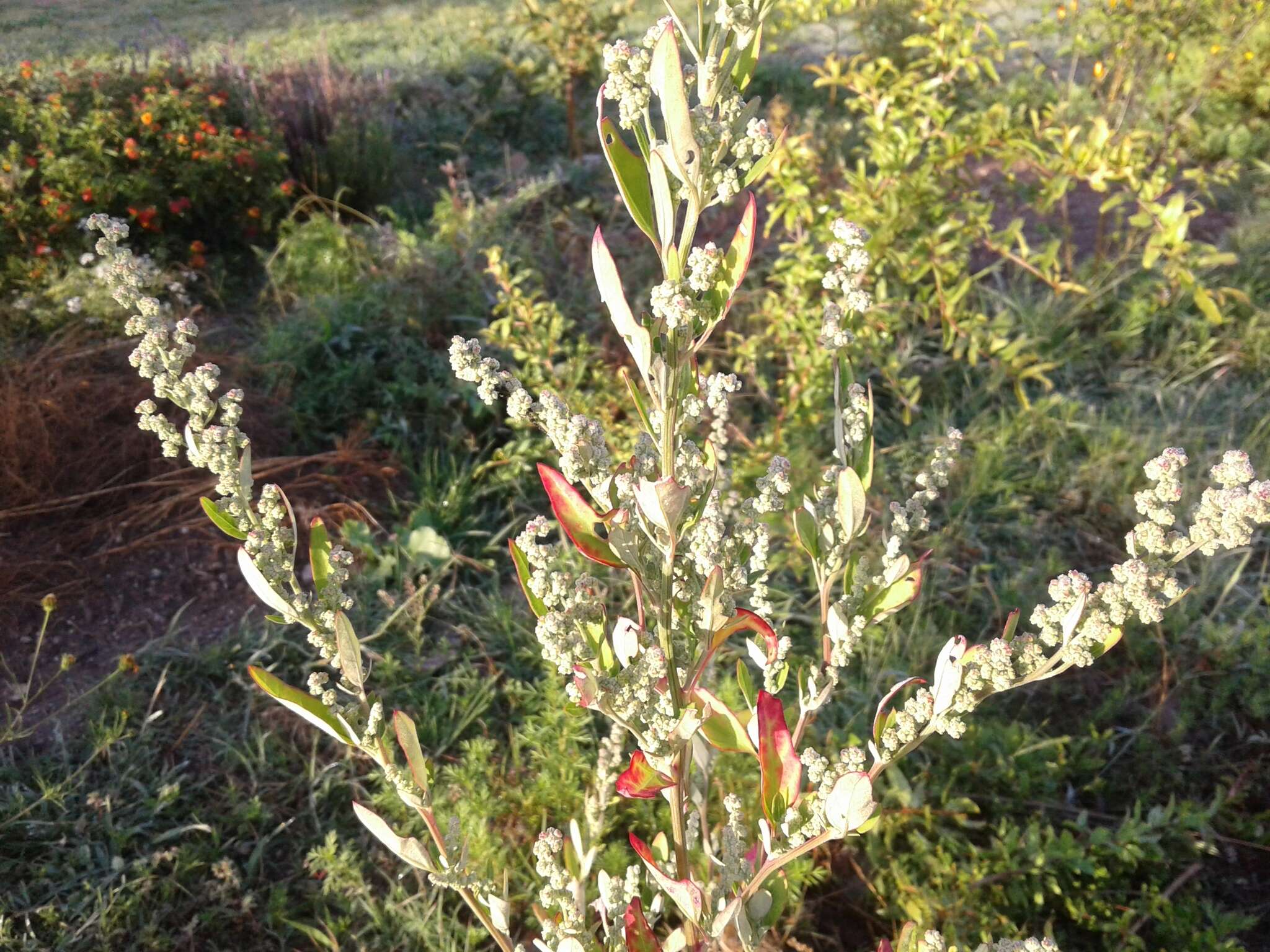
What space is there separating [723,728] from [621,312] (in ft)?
1.94

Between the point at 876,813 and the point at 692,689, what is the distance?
0.25 metres

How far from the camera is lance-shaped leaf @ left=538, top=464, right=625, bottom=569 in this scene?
38.8 inches

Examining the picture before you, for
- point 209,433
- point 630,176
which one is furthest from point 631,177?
point 209,433

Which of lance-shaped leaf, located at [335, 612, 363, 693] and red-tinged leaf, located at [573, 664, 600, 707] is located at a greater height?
lance-shaped leaf, located at [335, 612, 363, 693]

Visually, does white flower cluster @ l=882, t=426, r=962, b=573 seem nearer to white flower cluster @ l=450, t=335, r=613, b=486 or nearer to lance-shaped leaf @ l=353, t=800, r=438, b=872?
white flower cluster @ l=450, t=335, r=613, b=486

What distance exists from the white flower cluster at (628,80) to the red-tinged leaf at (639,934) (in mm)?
972

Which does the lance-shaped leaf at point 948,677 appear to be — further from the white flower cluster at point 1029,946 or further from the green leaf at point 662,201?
the green leaf at point 662,201

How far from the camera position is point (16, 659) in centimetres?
251

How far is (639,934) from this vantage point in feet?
3.94

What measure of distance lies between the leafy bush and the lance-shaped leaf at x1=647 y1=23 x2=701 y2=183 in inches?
145

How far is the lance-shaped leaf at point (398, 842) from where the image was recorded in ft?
3.43

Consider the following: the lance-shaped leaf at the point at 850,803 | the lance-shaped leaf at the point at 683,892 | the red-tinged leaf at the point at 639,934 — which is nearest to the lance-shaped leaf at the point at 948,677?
the lance-shaped leaf at the point at 850,803

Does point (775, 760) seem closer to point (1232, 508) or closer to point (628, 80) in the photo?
point (1232, 508)

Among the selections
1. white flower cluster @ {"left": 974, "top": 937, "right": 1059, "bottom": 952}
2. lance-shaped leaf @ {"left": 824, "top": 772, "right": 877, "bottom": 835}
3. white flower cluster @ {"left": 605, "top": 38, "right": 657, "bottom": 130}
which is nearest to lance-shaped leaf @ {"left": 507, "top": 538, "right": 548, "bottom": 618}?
lance-shaped leaf @ {"left": 824, "top": 772, "right": 877, "bottom": 835}
